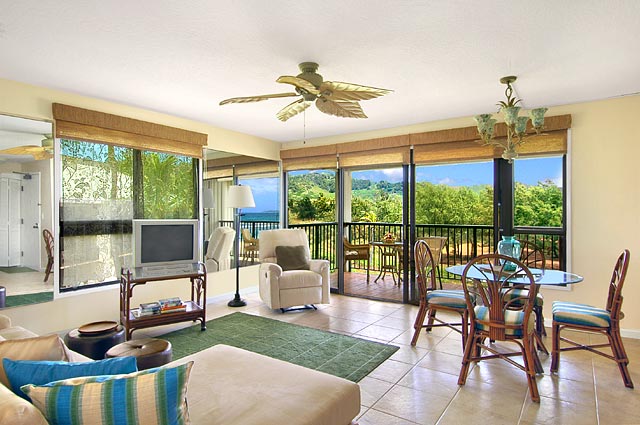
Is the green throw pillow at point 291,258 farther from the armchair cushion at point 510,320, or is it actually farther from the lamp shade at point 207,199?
the armchair cushion at point 510,320

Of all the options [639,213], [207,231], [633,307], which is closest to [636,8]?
[639,213]

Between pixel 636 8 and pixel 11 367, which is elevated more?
pixel 636 8

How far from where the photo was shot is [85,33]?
2475mm

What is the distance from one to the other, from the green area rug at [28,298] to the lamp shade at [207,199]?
78.8 inches

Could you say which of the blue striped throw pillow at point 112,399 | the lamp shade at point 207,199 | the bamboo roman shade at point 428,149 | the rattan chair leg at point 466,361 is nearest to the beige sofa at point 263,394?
the blue striped throw pillow at point 112,399

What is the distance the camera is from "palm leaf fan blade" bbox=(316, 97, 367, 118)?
2.96m

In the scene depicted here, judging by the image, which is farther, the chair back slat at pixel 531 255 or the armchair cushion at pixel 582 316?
the chair back slat at pixel 531 255

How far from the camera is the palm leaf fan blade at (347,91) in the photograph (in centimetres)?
263

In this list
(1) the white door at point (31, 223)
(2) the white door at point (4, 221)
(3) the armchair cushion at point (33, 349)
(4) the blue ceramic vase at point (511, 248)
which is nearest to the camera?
(3) the armchair cushion at point (33, 349)

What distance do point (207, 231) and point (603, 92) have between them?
188 inches

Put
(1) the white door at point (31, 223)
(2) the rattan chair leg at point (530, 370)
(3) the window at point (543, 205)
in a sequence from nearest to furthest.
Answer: (2) the rattan chair leg at point (530, 370)
(1) the white door at point (31, 223)
(3) the window at point (543, 205)

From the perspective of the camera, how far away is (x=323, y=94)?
2.82 meters

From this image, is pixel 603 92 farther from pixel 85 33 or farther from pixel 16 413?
pixel 16 413

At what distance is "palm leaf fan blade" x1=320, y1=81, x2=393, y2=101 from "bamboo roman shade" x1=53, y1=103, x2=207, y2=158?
2570mm
